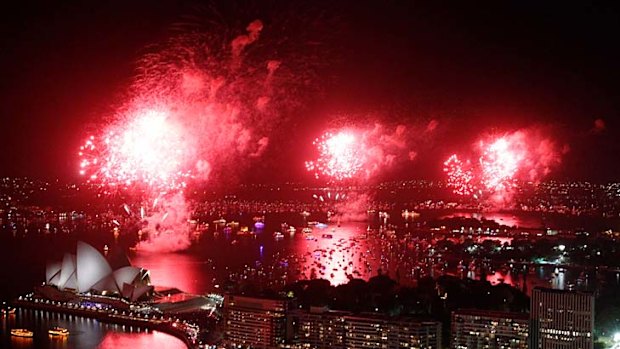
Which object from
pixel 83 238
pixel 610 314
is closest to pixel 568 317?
pixel 610 314

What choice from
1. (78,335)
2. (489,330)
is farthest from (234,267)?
(489,330)

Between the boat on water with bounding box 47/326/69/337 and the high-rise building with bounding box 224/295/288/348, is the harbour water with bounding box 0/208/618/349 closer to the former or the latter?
the boat on water with bounding box 47/326/69/337

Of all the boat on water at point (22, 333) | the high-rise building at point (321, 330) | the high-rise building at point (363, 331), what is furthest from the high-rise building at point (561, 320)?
the boat on water at point (22, 333)

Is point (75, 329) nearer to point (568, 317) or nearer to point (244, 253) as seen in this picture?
point (568, 317)

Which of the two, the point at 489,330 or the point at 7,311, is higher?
the point at 489,330

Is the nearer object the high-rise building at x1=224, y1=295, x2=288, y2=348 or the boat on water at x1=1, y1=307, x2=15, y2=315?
the high-rise building at x1=224, y1=295, x2=288, y2=348

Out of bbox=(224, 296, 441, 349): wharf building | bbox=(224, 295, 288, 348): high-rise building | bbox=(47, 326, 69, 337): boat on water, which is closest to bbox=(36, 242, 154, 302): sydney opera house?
bbox=(47, 326, 69, 337): boat on water

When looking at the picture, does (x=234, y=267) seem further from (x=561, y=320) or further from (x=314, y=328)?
(x=561, y=320)
